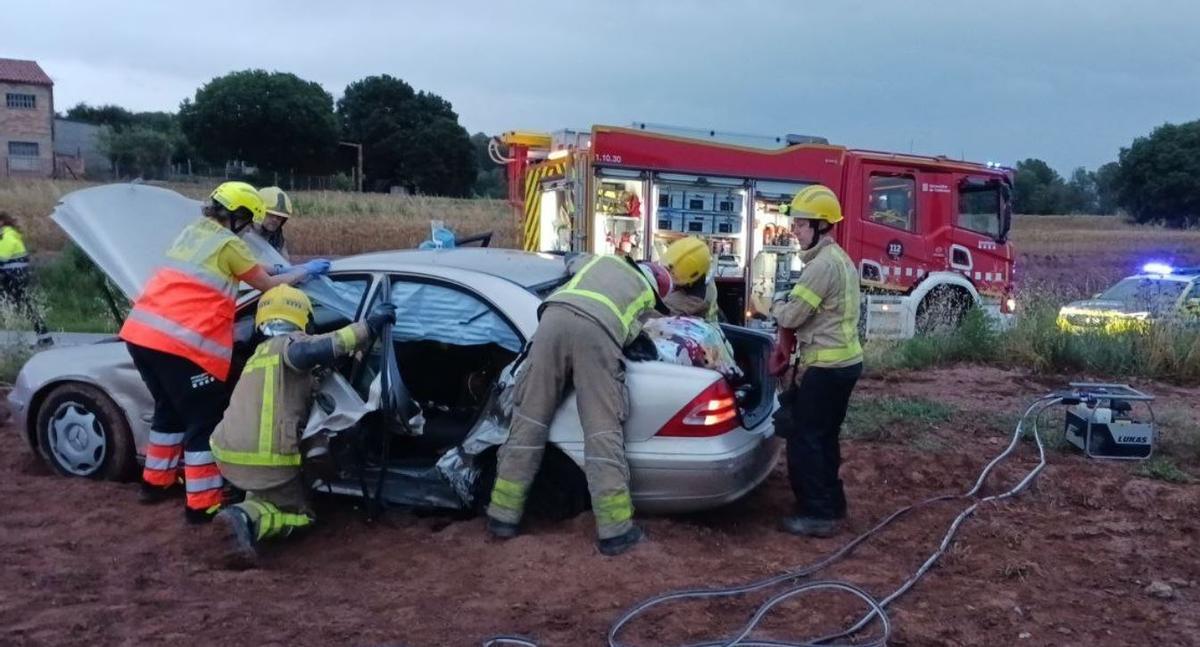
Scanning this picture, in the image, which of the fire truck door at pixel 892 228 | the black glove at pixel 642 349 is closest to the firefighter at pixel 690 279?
the black glove at pixel 642 349

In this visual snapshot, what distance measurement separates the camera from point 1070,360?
10078mm

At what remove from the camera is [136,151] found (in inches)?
2117

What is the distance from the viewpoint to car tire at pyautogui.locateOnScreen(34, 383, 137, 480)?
19.6ft

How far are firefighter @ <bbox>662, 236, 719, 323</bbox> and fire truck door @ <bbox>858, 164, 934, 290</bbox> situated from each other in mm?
7947

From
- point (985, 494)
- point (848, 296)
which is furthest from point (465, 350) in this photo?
point (985, 494)

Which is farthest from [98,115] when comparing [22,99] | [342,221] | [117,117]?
[342,221]

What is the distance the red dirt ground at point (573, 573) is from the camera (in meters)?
4.05

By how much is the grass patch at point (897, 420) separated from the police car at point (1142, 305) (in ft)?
11.1

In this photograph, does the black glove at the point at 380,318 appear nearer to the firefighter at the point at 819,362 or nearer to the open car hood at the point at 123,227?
the open car hood at the point at 123,227

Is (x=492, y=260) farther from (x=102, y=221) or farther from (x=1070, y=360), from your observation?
(x=1070, y=360)

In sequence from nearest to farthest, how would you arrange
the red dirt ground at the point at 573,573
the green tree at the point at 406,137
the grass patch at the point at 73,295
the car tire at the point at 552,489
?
the red dirt ground at the point at 573,573, the car tire at the point at 552,489, the grass patch at the point at 73,295, the green tree at the point at 406,137

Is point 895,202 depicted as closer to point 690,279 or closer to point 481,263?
point 690,279

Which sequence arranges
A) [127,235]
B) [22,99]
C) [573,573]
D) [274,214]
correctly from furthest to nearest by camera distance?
[22,99], [274,214], [127,235], [573,573]

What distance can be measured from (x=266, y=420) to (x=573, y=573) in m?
1.61
